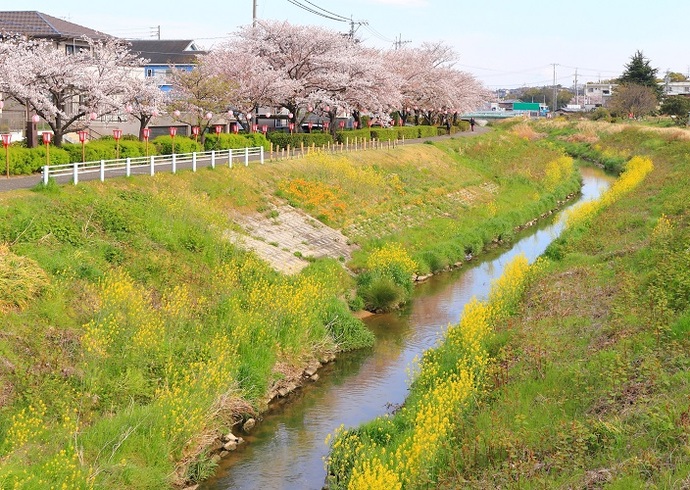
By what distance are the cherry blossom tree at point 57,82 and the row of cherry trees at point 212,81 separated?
0.04m

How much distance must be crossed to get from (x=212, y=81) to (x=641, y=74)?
9216 cm

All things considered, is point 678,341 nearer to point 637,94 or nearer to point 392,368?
point 392,368

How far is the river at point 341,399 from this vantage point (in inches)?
584

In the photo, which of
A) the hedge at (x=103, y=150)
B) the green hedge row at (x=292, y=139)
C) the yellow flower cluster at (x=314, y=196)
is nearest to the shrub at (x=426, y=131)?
the green hedge row at (x=292, y=139)

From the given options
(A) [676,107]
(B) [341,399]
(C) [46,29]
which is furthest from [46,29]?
(A) [676,107]

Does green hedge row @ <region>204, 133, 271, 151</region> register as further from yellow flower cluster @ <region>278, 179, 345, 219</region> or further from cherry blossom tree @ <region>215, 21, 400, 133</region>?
yellow flower cluster @ <region>278, 179, 345, 219</region>

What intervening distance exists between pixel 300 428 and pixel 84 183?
39.3 ft

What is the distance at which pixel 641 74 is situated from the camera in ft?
393

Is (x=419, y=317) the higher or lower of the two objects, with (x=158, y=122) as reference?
lower

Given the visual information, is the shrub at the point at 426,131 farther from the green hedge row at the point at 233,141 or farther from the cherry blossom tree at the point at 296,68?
the green hedge row at the point at 233,141

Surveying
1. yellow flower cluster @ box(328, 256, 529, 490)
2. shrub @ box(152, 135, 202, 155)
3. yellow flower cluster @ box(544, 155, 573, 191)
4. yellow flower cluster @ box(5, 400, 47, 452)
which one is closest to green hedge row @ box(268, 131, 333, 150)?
shrub @ box(152, 135, 202, 155)

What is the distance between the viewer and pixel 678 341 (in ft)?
48.6

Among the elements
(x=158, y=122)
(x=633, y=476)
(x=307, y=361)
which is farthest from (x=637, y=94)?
(x=633, y=476)

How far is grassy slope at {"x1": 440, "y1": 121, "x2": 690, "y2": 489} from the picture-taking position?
11258 mm
